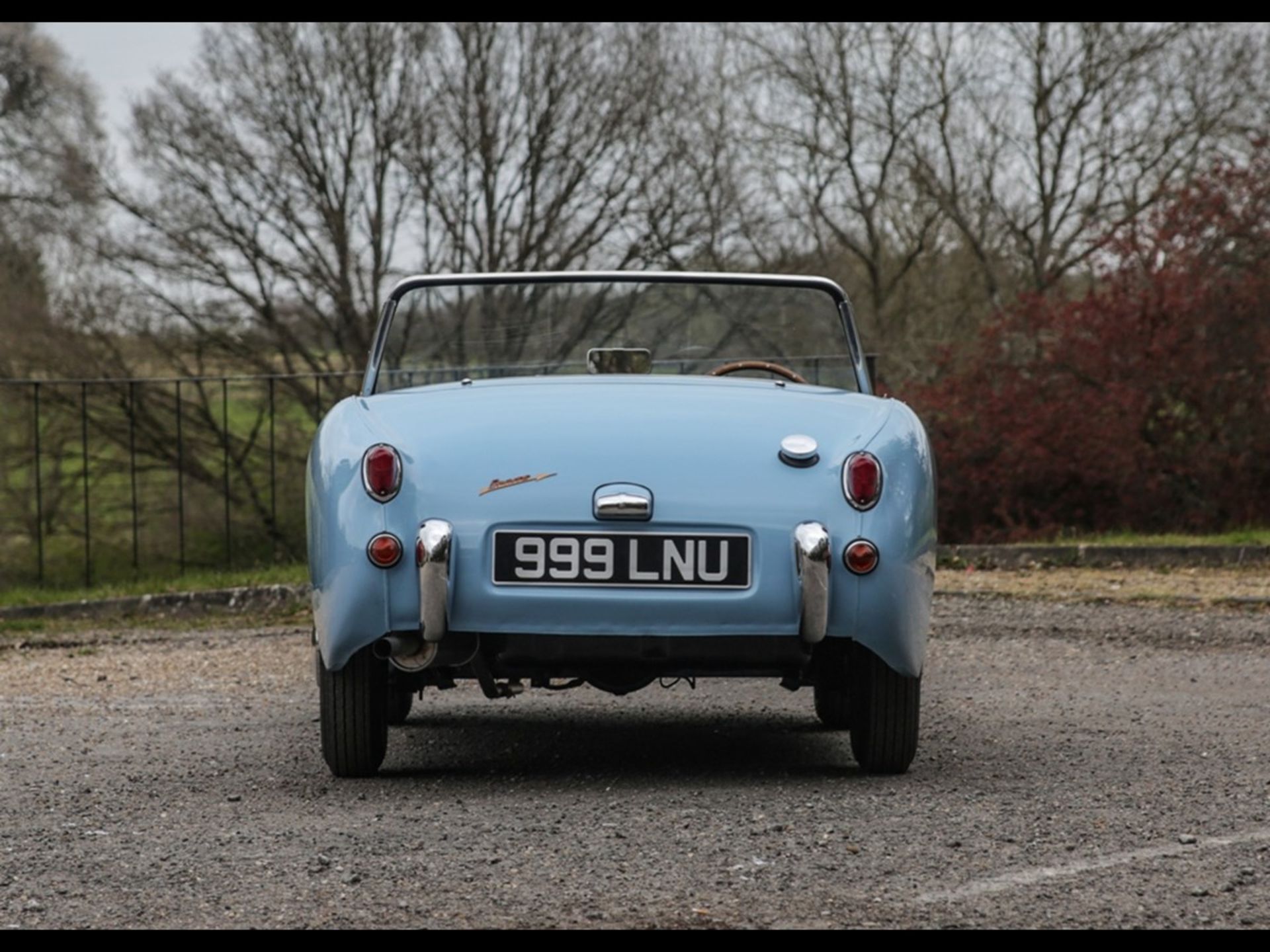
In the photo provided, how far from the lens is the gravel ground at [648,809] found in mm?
3539

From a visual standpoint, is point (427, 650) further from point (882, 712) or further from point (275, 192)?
point (275, 192)

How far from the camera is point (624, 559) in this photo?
15.3ft

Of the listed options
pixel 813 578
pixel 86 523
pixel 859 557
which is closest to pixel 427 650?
pixel 813 578

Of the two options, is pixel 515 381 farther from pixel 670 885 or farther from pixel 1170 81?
pixel 1170 81

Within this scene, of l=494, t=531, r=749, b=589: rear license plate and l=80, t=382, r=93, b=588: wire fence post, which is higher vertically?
l=494, t=531, r=749, b=589: rear license plate

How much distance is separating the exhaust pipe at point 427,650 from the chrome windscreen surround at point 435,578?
0.11 m

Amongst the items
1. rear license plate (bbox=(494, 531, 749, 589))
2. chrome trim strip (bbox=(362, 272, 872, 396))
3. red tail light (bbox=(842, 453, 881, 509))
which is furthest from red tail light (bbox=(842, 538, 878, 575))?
chrome trim strip (bbox=(362, 272, 872, 396))

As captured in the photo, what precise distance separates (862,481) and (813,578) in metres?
0.31

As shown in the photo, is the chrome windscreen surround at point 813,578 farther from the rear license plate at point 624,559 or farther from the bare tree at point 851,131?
the bare tree at point 851,131

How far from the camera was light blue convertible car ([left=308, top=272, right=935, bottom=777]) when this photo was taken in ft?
15.3

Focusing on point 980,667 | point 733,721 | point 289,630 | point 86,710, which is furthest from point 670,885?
point 289,630

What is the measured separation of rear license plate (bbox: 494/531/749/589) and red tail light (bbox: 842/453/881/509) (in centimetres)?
31

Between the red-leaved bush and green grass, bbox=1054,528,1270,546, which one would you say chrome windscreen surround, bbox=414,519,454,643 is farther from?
the red-leaved bush

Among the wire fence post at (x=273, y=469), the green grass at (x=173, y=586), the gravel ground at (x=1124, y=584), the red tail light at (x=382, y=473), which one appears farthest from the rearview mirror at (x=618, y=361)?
the wire fence post at (x=273, y=469)
